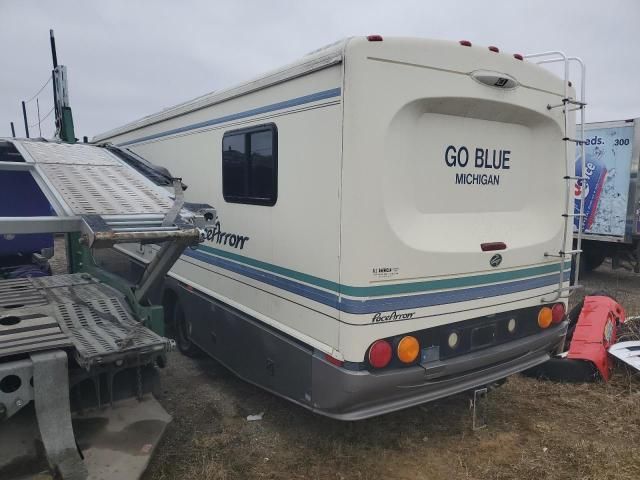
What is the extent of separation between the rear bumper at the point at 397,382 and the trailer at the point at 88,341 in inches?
40.0

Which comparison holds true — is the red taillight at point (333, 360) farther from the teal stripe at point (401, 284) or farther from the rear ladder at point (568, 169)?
the rear ladder at point (568, 169)

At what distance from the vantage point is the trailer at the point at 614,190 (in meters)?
8.19

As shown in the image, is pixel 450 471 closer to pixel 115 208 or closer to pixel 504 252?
pixel 504 252

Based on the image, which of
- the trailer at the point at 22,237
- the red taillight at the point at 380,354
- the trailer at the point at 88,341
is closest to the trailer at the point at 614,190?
the red taillight at the point at 380,354

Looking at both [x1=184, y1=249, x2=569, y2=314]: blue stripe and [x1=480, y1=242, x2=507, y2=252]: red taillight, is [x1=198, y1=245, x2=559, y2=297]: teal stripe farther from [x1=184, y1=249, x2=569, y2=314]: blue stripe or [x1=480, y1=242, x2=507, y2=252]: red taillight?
[x1=480, y1=242, x2=507, y2=252]: red taillight

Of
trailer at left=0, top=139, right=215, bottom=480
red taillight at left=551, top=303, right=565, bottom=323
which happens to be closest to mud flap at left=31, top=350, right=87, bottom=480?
trailer at left=0, top=139, right=215, bottom=480

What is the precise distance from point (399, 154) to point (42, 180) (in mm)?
2405

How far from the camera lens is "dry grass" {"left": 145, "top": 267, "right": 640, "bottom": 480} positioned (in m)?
3.22

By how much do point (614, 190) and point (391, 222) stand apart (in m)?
7.14

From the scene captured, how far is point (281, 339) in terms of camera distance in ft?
11.4

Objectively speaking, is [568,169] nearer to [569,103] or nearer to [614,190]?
[569,103]

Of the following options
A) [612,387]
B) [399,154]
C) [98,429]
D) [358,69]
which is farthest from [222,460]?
[612,387]

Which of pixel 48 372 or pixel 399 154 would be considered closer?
pixel 48 372

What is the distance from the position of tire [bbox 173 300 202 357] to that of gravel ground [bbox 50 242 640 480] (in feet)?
1.94
